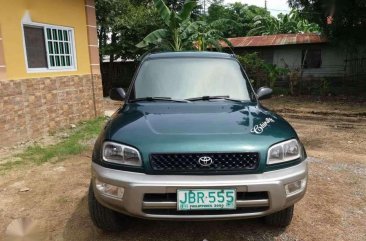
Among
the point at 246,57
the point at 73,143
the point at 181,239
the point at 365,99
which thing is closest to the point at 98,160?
the point at 181,239

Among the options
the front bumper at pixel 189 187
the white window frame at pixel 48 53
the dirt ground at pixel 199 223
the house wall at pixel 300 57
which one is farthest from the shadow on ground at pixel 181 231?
the house wall at pixel 300 57

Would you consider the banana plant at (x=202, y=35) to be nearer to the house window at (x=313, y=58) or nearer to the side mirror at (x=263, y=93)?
the house window at (x=313, y=58)

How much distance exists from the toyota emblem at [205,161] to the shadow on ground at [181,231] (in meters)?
0.88

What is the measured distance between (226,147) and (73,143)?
5023 millimetres

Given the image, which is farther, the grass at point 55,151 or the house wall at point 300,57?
the house wall at point 300,57

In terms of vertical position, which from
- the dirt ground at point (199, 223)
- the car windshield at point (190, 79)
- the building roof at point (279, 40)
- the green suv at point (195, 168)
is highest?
the building roof at point (279, 40)

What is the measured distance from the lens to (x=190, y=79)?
3.92 metres

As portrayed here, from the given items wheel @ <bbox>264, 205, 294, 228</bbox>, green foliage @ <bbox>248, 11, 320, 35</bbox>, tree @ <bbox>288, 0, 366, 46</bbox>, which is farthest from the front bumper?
green foliage @ <bbox>248, 11, 320, 35</bbox>

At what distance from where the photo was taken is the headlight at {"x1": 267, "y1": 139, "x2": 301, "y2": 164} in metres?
2.79

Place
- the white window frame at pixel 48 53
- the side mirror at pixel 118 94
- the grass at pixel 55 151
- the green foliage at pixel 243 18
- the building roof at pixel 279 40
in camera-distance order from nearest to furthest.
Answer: the side mirror at pixel 118 94
the grass at pixel 55 151
the white window frame at pixel 48 53
the building roof at pixel 279 40
the green foliage at pixel 243 18

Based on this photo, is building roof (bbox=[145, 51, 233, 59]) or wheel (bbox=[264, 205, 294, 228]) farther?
building roof (bbox=[145, 51, 233, 59])

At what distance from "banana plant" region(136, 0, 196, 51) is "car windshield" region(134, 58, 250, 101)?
29.2ft

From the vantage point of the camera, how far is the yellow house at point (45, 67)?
22.1ft

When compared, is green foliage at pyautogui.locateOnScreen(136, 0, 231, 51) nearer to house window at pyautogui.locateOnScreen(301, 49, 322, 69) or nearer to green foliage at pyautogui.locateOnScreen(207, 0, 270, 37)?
house window at pyautogui.locateOnScreen(301, 49, 322, 69)
